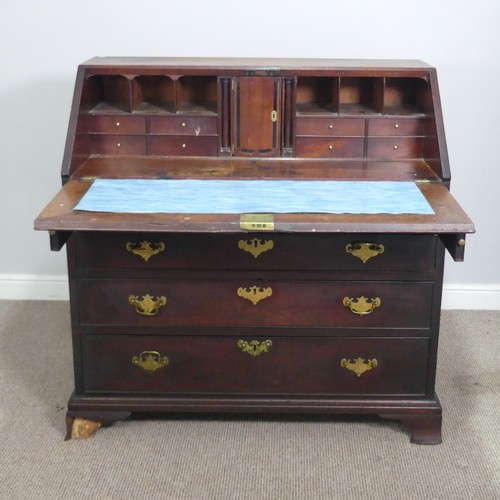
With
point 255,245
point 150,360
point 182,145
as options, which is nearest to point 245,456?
point 150,360

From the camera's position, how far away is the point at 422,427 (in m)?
2.55

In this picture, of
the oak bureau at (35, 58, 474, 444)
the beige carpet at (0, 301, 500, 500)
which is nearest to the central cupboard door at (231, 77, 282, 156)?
the oak bureau at (35, 58, 474, 444)

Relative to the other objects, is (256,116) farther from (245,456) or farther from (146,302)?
(245,456)

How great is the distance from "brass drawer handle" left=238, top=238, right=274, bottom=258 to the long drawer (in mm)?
90

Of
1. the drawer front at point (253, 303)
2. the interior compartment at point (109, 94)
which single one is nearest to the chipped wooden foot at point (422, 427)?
the drawer front at point (253, 303)

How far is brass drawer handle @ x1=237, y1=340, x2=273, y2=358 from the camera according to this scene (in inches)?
98.0

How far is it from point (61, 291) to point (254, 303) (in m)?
1.38

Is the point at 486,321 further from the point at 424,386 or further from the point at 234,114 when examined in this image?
the point at 234,114

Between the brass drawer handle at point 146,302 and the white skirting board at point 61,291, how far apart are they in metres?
1.19

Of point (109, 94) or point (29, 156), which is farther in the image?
point (29, 156)

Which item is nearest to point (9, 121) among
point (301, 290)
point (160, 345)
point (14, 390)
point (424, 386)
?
point (14, 390)

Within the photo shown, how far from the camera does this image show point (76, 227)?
83.0 inches

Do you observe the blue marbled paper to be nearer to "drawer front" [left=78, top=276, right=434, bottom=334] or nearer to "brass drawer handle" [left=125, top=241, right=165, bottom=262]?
"brass drawer handle" [left=125, top=241, right=165, bottom=262]

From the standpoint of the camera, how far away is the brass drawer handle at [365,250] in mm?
2361
